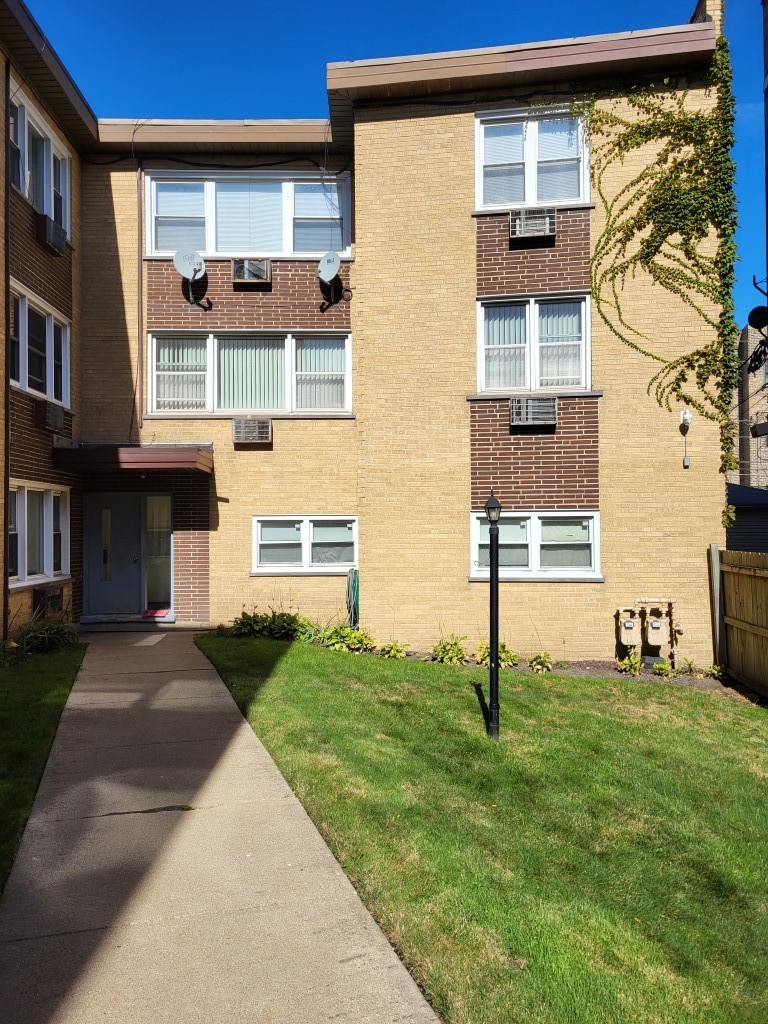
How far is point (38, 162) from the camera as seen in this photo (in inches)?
443

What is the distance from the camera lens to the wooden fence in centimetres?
891

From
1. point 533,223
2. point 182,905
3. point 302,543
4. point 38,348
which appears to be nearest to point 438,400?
point 533,223

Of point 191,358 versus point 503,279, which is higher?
point 503,279

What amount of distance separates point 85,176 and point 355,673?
10.0 meters

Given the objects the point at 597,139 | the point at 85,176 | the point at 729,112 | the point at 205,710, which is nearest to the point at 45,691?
the point at 205,710

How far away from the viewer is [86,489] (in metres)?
12.7

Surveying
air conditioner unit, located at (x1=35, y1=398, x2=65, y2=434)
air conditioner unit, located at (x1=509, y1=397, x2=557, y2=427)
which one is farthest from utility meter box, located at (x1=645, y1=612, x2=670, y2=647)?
air conditioner unit, located at (x1=35, y1=398, x2=65, y2=434)

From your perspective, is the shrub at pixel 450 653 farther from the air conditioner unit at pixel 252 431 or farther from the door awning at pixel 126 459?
the door awning at pixel 126 459

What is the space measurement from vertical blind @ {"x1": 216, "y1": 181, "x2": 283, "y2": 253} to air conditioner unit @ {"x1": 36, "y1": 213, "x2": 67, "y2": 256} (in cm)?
259

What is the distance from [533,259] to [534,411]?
2349 mm

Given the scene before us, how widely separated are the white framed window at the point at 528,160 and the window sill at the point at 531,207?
0.11 feet

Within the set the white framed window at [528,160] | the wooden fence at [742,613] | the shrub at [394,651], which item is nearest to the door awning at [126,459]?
the shrub at [394,651]

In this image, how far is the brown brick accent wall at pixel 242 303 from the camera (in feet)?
41.1

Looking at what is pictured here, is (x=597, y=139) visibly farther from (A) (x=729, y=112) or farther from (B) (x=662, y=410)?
(B) (x=662, y=410)
